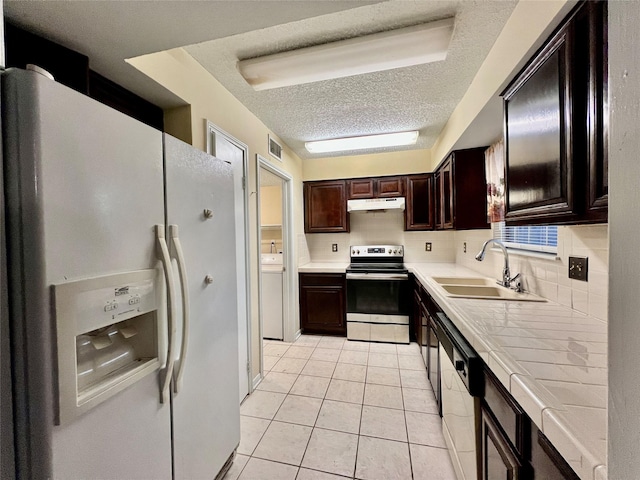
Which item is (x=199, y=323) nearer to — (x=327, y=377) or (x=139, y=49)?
(x=139, y=49)

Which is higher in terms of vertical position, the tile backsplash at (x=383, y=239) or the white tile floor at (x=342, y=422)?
the tile backsplash at (x=383, y=239)

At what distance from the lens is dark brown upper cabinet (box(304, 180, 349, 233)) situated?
3.66 meters

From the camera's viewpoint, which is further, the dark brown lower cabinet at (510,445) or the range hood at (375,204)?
the range hood at (375,204)

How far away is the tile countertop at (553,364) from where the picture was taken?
1.78 feet

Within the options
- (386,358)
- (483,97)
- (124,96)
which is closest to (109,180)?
(124,96)

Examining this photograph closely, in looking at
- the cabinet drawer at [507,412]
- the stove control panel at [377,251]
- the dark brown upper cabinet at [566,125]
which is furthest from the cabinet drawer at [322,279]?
the cabinet drawer at [507,412]

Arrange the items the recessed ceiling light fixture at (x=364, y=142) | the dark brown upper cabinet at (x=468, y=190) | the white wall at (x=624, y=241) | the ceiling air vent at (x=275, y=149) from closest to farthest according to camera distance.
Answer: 1. the white wall at (x=624, y=241)
2. the dark brown upper cabinet at (x=468, y=190)
3. the ceiling air vent at (x=275, y=149)
4. the recessed ceiling light fixture at (x=364, y=142)

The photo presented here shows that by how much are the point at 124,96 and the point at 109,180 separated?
3.16ft

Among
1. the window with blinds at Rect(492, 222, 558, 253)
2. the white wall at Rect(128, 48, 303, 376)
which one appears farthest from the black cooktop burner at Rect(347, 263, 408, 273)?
the white wall at Rect(128, 48, 303, 376)

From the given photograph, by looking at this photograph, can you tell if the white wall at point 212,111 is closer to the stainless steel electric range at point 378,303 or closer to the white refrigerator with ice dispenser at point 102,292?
the white refrigerator with ice dispenser at point 102,292

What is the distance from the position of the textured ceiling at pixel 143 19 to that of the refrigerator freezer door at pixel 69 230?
1.54ft

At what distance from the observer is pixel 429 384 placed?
2.26m

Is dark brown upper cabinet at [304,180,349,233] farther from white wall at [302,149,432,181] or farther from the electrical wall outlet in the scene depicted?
the electrical wall outlet

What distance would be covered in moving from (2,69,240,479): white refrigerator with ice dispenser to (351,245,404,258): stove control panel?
263 cm
